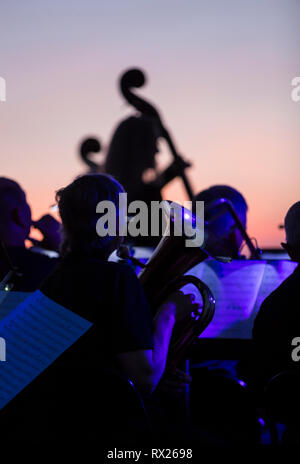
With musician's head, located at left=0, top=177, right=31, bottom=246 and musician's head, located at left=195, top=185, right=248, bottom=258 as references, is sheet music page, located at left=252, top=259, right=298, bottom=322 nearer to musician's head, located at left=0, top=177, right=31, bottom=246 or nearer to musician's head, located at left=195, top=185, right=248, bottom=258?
musician's head, located at left=195, top=185, right=248, bottom=258

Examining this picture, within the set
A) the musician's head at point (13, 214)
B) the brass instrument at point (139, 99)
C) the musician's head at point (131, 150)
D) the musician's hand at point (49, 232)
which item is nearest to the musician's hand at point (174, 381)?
the musician's head at point (13, 214)

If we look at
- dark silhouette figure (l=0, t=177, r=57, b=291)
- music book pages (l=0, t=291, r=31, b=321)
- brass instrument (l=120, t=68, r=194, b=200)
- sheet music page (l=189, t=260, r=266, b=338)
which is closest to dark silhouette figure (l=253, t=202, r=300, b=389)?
sheet music page (l=189, t=260, r=266, b=338)

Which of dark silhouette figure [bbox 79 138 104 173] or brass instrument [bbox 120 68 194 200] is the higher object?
brass instrument [bbox 120 68 194 200]

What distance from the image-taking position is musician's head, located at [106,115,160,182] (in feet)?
14.6

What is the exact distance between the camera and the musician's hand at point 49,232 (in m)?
3.64

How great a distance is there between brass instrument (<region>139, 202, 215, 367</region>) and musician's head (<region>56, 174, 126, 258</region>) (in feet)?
0.63

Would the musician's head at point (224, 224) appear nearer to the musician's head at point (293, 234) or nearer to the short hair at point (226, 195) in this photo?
the short hair at point (226, 195)

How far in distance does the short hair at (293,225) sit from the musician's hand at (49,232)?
179cm

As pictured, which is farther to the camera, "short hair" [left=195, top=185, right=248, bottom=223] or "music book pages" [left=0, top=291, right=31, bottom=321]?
"short hair" [left=195, top=185, right=248, bottom=223]

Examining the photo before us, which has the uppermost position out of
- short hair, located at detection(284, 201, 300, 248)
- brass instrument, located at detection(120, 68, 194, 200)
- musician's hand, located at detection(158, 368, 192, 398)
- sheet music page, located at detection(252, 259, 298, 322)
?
brass instrument, located at detection(120, 68, 194, 200)

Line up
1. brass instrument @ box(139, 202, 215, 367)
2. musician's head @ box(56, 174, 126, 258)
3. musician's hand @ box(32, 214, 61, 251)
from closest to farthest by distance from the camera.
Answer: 1. musician's head @ box(56, 174, 126, 258)
2. brass instrument @ box(139, 202, 215, 367)
3. musician's hand @ box(32, 214, 61, 251)

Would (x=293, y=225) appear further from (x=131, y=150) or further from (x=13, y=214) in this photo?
(x=131, y=150)

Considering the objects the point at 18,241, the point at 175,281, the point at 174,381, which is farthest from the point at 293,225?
the point at 18,241
